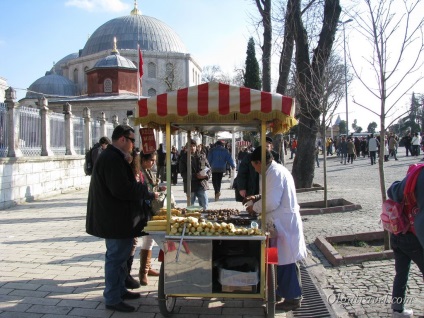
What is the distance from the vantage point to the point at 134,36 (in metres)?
64.4

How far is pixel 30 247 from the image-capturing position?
751 cm

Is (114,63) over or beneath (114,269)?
over

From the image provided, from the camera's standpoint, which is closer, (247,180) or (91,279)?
(91,279)

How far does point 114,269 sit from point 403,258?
2.89 m

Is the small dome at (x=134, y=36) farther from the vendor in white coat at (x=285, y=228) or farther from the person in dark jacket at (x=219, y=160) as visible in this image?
the vendor in white coat at (x=285, y=228)

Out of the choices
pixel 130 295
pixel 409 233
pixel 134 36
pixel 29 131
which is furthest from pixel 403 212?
pixel 134 36

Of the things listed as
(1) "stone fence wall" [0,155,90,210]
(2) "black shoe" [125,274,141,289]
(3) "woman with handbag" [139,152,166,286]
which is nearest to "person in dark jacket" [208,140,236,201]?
(1) "stone fence wall" [0,155,90,210]

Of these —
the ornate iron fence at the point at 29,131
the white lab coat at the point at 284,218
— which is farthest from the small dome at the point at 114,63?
the white lab coat at the point at 284,218

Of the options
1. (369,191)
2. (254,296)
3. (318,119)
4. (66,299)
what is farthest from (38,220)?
(369,191)

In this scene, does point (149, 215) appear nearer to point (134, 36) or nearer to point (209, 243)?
point (209, 243)

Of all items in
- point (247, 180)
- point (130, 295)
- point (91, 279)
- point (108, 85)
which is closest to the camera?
point (130, 295)

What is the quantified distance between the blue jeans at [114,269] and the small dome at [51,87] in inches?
2125

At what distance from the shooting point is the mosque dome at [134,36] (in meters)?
64.1

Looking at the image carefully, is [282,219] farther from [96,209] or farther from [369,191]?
[369,191]
